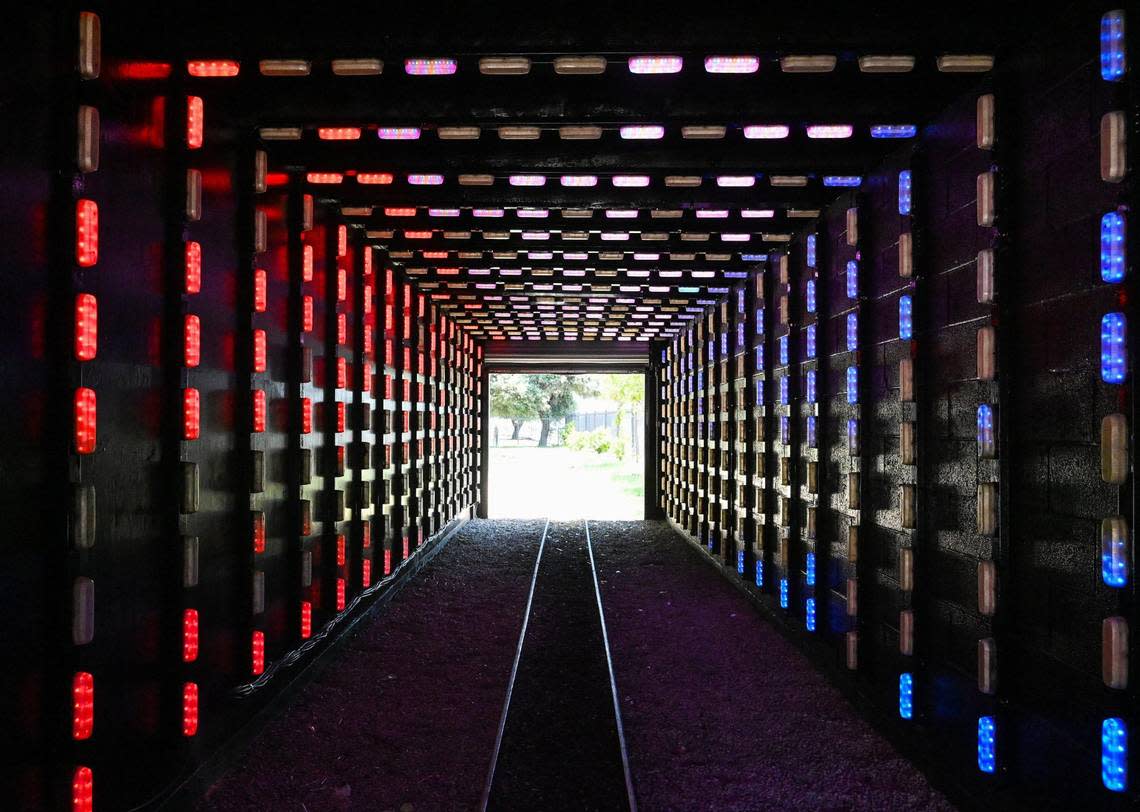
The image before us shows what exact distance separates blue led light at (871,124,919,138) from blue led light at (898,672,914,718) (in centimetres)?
375

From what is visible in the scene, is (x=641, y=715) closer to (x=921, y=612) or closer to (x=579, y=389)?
(x=921, y=612)

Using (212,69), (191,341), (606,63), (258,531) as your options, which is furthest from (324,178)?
(606,63)

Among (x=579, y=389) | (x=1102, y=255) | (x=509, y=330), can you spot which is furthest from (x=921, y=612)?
(x=579, y=389)

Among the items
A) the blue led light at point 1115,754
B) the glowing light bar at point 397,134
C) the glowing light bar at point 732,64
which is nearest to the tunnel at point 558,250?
the blue led light at point 1115,754

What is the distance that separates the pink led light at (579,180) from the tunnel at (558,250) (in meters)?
0.18

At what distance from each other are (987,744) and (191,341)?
5172mm

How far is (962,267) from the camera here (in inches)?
193

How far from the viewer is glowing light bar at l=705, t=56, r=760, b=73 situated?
4551 mm

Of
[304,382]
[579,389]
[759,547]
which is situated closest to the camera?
[304,382]

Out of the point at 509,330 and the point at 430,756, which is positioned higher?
the point at 509,330

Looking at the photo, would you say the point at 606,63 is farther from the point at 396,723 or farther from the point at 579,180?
the point at 396,723

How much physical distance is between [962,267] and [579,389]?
140 ft

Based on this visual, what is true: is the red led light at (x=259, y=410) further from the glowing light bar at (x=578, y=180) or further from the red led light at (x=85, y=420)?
the glowing light bar at (x=578, y=180)

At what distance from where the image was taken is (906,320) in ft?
18.4
